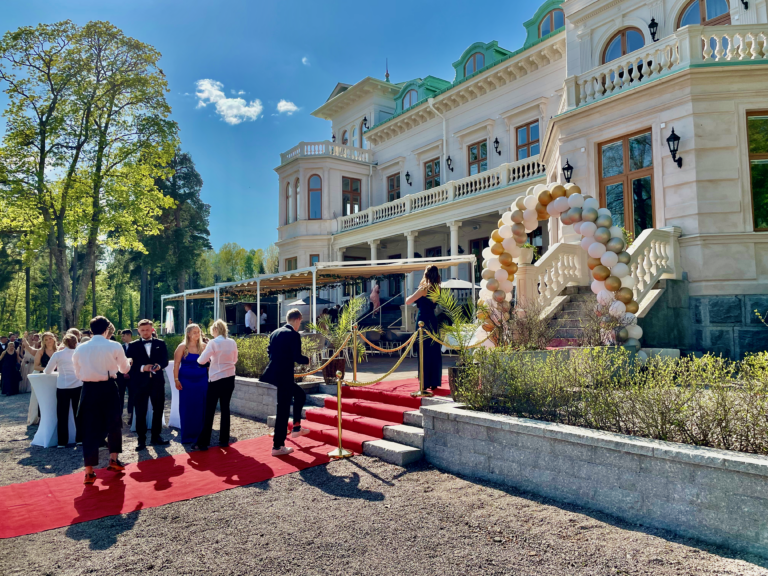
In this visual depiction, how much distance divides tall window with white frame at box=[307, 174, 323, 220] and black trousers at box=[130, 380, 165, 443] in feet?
67.2

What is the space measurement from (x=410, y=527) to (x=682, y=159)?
1010 centimetres

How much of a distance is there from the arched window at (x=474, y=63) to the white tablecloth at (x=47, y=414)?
19985mm

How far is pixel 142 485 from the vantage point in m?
6.00

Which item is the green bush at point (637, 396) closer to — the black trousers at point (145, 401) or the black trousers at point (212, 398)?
the black trousers at point (212, 398)

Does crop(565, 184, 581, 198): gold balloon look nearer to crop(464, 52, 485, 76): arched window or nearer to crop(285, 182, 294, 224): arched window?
crop(464, 52, 485, 76): arched window

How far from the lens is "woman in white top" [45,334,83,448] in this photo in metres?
7.71

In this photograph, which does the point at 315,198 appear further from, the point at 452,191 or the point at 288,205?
the point at 452,191

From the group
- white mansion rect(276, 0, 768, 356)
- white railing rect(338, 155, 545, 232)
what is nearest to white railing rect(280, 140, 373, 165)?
white railing rect(338, 155, 545, 232)

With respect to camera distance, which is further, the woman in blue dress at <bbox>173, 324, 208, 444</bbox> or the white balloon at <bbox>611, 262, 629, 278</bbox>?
the white balloon at <bbox>611, 262, 629, 278</bbox>

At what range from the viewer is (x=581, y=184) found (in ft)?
42.9

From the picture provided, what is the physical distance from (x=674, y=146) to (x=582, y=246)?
3.87m

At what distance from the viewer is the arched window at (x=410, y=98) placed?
26.3 meters

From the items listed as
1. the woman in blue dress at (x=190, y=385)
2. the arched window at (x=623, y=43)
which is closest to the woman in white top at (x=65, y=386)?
the woman in blue dress at (x=190, y=385)

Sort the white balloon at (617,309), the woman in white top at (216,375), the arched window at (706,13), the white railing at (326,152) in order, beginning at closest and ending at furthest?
the woman in white top at (216,375)
the white balloon at (617,309)
the arched window at (706,13)
the white railing at (326,152)
